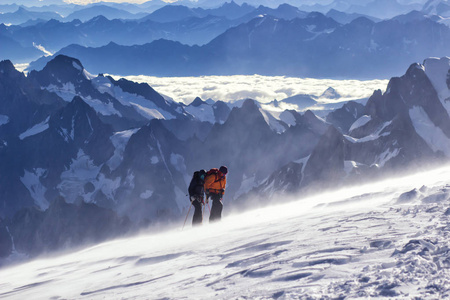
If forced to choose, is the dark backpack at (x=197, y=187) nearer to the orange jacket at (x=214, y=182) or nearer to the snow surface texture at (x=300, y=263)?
the orange jacket at (x=214, y=182)

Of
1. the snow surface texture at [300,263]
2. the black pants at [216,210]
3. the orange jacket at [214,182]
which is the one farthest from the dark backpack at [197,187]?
the snow surface texture at [300,263]

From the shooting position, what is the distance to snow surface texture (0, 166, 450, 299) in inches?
410

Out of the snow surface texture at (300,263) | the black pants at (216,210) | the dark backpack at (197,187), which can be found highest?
the dark backpack at (197,187)

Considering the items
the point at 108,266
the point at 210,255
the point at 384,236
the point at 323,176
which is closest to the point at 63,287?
the point at 108,266

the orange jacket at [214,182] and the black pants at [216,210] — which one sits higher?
the orange jacket at [214,182]

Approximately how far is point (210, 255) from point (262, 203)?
18026 cm

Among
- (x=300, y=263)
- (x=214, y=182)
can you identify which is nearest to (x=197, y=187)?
(x=214, y=182)

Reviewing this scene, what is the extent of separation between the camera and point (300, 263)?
12508mm

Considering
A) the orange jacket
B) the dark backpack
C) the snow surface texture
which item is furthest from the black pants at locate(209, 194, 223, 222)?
the snow surface texture

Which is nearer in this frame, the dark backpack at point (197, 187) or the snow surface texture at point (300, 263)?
the snow surface texture at point (300, 263)

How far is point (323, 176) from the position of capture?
188m

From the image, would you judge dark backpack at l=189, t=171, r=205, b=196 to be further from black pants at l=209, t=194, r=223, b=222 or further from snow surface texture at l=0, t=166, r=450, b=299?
snow surface texture at l=0, t=166, r=450, b=299

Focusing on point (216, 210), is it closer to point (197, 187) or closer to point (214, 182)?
point (197, 187)

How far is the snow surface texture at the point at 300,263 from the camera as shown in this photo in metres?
10.4
